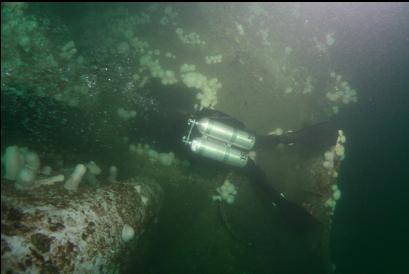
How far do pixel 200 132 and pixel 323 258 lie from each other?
524cm

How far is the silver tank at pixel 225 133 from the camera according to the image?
22.1 feet

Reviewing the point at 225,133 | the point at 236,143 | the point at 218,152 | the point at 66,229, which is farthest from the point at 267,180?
the point at 66,229

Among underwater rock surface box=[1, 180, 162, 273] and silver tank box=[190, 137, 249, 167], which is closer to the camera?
underwater rock surface box=[1, 180, 162, 273]

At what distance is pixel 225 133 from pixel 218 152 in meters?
0.47

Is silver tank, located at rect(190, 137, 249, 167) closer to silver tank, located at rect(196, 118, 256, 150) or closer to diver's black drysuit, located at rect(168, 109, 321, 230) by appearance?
silver tank, located at rect(196, 118, 256, 150)

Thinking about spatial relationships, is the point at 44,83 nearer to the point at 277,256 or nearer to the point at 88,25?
the point at 88,25

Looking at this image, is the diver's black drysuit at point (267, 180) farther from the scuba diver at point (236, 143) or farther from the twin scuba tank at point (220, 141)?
the twin scuba tank at point (220, 141)

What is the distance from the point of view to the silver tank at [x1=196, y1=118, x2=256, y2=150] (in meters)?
6.73

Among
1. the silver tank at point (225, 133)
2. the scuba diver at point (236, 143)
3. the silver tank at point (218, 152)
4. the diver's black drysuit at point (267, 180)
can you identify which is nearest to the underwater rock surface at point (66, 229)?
the silver tank at point (218, 152)

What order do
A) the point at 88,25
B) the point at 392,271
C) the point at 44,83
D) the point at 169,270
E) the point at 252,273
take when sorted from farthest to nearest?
the point at 392,271 < the point at 252,273 < the point at 169,270 < the point at 88,25 < the point at 44,83

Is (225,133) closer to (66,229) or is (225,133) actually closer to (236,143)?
(236,143)

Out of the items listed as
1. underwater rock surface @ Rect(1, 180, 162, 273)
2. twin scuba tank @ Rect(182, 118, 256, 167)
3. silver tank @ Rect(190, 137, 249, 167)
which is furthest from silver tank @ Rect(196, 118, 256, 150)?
underwater rock surface @ Rect(1, 180, 162, 273)

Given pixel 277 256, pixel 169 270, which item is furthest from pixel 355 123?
pixel 169 270

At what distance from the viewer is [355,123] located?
31.3 feet
